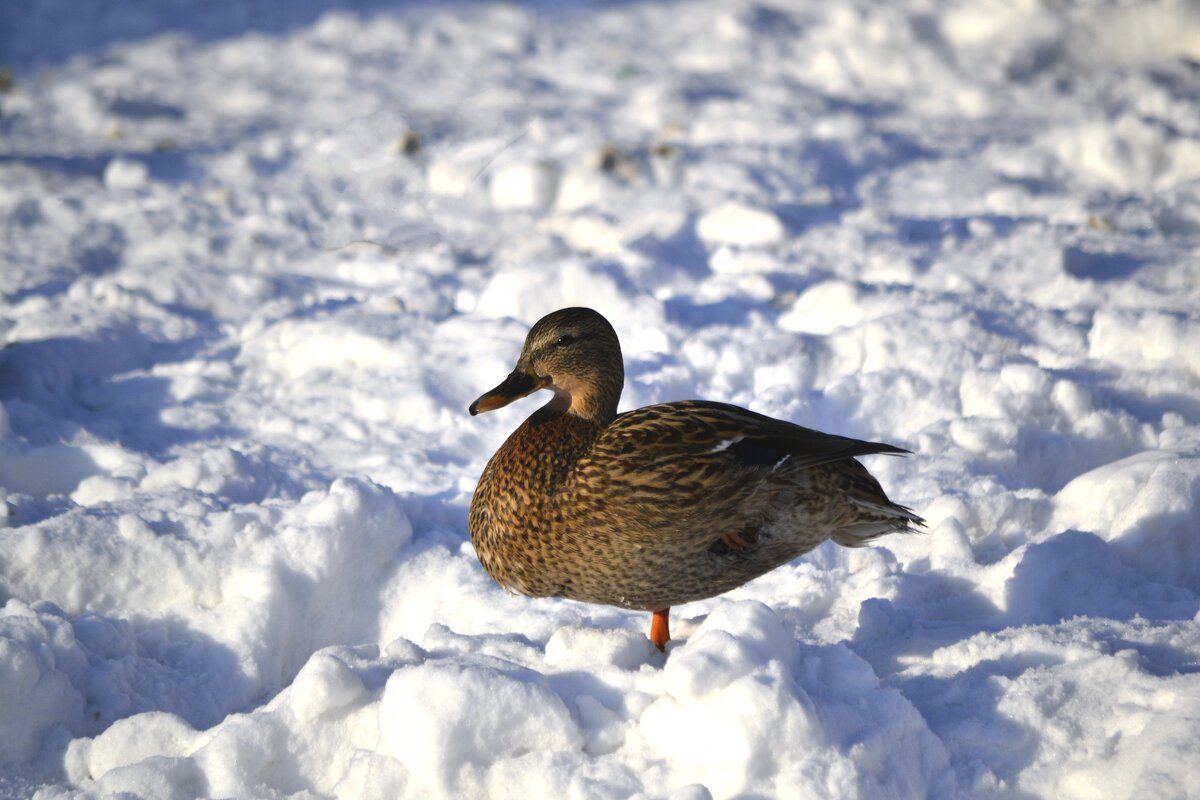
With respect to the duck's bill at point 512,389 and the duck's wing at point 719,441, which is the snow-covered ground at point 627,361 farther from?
the duck's bill at point 512,389

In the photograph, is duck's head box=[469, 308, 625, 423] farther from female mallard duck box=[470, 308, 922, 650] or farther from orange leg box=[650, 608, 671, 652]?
orange leg box=[650, 608, 671, 652]

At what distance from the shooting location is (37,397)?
407 cm

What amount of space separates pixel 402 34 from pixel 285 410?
5066mm

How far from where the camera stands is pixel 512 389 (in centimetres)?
297

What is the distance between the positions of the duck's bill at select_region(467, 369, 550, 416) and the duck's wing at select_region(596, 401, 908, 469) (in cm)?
25

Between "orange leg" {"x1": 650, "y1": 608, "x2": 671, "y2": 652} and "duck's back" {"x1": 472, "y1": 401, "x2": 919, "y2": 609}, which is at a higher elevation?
"duck's back" {"x1": 472, "y1": 401, "x2": 919, "y2": 609}

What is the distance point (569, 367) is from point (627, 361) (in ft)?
5.37

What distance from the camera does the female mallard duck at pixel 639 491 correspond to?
2.66 metres

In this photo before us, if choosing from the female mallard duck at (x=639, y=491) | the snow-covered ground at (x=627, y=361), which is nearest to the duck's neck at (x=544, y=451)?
the female mallard duck at (x=639, y=491)

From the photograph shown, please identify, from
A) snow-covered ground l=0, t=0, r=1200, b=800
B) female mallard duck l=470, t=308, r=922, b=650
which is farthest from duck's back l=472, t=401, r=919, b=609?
snow-covered ground l=0, t=0, r=1200, b=800

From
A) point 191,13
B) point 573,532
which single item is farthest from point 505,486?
point 191,13

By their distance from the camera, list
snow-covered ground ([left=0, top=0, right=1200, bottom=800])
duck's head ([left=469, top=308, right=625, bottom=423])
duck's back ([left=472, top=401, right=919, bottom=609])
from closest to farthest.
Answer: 1. snow-covered ground ([left=0, top=0, right=1200, bottom=800])
2. duck's back ([left=472, top=401, right=919, bottom=609])
3. duck's head ([left=469, top=308, right=625, bottom=423])

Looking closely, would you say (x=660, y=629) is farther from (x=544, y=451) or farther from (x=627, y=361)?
(x=627, y=361)

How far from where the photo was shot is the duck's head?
2.96m
